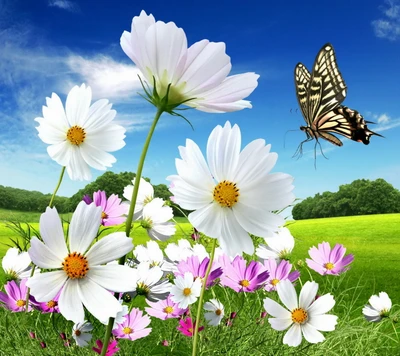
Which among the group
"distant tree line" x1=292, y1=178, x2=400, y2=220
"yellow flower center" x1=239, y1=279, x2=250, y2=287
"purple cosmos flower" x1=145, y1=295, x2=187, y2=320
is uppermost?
"distant tree line" x1=292, y1=178, x2=400, y2=220

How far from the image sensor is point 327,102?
341cm

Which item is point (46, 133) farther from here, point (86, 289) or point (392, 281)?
point (392, 281)

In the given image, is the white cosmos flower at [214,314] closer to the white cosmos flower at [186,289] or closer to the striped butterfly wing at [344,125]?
the white cosmos flower at [186,289]

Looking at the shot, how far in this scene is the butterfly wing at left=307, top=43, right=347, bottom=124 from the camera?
3243 millimetres

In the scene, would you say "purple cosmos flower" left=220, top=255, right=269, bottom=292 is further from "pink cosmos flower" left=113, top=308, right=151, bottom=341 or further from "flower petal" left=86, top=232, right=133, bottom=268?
"flower petal" left=86, top=232, right=133, bottom=268

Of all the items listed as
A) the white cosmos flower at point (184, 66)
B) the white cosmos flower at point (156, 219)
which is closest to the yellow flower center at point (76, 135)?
the white cosmos flower at point (184, 66)

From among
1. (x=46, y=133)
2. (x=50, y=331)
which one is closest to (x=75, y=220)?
(x=46, y=133)

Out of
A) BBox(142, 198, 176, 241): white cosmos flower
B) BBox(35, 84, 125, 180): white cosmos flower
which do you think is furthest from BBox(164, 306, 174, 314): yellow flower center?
BBox(35, 84, 125, 180): white cosmos flower

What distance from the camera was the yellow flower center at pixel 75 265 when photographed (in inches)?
15.8

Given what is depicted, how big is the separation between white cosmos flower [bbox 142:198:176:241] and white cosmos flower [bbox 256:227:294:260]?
335 mm

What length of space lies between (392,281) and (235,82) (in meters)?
4.28

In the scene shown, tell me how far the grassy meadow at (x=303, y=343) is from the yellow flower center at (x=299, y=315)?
13 centimetres

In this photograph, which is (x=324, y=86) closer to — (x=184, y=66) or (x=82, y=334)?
(x=82, y=334)

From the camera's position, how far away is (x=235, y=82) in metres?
0.43
